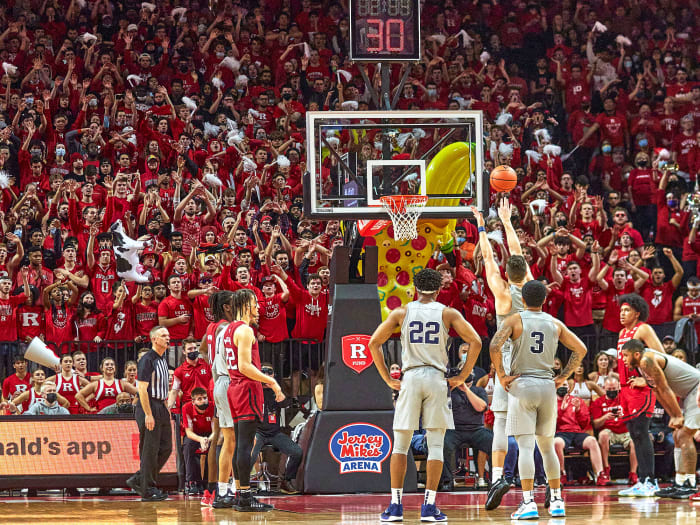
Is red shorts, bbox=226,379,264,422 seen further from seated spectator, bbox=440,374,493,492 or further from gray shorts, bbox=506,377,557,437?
seated spectator, bbox=440,374,493,492

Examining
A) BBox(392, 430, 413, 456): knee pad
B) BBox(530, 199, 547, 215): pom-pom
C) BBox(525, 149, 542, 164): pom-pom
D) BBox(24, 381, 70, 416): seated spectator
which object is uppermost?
BBox(525, 149, 542, 164): pom-pom

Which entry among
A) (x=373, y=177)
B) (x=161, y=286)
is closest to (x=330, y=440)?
(x=373, y=177)

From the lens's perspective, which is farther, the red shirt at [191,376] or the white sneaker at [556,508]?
the red shirt at [191,376]

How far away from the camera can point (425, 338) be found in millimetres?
9172

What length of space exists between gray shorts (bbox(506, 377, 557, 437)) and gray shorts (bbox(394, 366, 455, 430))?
0.56 metres

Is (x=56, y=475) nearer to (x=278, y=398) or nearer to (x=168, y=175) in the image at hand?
(x=278, y=398)

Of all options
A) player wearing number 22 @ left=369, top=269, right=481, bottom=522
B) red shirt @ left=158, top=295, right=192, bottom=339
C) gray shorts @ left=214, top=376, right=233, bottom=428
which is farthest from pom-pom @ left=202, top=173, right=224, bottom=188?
player wearing number 22 @ left=369, top=269, right=481, bottom=522

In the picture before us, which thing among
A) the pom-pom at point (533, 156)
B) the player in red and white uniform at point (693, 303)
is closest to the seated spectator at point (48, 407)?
the player in red and white uniform at point (693, 303)

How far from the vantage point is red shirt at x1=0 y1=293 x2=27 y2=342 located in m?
14.8

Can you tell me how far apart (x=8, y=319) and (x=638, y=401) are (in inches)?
318

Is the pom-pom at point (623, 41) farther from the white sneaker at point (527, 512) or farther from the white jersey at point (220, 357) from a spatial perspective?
the white sneaker at point (527, 512)

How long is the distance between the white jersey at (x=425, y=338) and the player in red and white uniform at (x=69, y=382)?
5.93m

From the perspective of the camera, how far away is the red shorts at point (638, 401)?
11.7m

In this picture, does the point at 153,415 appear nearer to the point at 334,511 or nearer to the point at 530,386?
the point at 334,511
